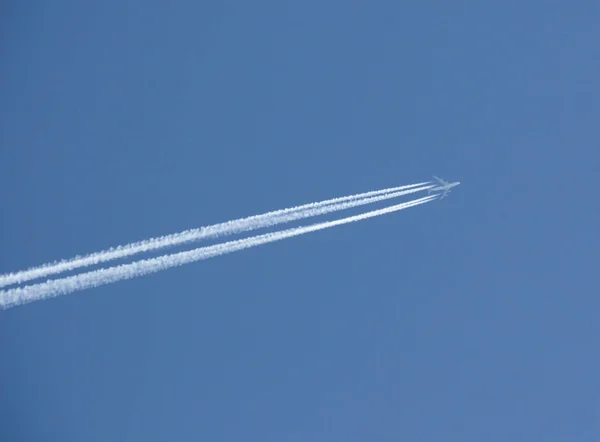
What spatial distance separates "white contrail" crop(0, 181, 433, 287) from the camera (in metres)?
25.7

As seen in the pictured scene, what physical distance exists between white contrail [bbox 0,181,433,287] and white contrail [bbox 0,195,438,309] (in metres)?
0.47

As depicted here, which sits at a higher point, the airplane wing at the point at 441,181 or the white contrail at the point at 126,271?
the airplane wing at the point at 441,181

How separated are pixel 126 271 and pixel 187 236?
3.01m

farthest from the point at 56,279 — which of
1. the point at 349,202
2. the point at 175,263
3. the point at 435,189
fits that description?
the point at 435,189

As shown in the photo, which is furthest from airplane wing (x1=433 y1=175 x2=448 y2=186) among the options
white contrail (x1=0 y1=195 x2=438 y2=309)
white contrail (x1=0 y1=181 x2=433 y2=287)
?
white contrail (x1=0 y1=195 x2=438 y2=309)

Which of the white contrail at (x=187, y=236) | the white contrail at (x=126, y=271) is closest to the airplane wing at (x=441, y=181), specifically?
the white contrail at (x=187, y=236)

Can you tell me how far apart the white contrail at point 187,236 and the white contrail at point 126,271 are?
0.47m

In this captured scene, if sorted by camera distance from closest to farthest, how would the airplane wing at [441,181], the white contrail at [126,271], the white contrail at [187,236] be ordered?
1. the white contrail at [126,271]
2. the white contrail at [187,236]
3. the airplane wing at [441,181]

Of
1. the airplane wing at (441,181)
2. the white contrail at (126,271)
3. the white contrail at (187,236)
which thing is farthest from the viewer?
the airplane wing at (441,181)

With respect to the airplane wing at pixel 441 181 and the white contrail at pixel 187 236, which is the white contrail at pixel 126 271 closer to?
the white contrail at pixel 187 236

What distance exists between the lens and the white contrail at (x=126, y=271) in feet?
79.9

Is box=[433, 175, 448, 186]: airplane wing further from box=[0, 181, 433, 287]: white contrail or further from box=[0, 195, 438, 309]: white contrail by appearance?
box=[0, 195, 438, 309]: white contrail

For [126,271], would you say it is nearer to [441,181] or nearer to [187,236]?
[187,236]

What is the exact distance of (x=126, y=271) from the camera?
26.6 metres
